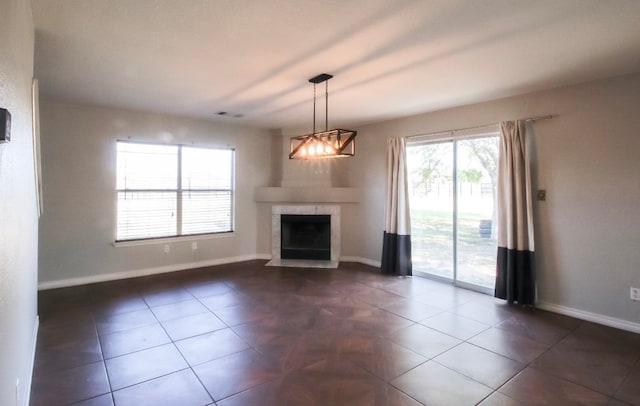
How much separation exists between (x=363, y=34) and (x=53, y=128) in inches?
173

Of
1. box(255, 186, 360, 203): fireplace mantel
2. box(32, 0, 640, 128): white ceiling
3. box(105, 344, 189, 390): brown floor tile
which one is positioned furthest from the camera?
box(255, 186, 360, 203): fireplace mantel

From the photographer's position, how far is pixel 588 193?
3.55m

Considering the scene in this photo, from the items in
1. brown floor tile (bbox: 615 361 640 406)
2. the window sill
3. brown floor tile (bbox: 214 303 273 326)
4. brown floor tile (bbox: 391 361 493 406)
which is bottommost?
brown floor tile (bbox: 615 361 640 406)

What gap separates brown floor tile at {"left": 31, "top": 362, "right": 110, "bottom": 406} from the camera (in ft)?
7.18

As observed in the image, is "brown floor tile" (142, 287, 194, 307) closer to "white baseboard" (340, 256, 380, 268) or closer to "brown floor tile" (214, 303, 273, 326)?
"brown floor tile" (214, 303, 273, 326)

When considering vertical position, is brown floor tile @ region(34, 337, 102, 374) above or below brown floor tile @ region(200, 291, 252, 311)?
below

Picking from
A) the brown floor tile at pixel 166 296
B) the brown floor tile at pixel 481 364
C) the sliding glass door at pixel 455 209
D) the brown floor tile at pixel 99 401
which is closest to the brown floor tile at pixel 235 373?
the brown floor tile at pixel 99 401

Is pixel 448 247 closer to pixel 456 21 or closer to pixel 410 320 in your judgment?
pixel 410 320

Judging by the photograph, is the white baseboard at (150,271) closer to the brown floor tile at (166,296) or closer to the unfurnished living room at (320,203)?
the unfurnished living room at (320,203)

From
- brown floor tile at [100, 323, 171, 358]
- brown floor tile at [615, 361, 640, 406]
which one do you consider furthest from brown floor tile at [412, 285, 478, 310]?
brown floor tile at [100, 323, 171, 358]

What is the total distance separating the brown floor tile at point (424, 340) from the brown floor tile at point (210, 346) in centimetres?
144

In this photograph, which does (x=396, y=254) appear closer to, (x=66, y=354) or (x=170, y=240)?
(x=170, y=240)

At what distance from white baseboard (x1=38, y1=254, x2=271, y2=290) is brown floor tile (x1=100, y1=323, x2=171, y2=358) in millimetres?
2066

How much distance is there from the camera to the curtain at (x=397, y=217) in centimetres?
523
